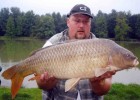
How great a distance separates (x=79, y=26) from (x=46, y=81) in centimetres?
71

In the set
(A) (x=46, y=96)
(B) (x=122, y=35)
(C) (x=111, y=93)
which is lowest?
(B) (x=122, y=35)

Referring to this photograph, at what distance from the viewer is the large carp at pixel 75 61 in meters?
2.69

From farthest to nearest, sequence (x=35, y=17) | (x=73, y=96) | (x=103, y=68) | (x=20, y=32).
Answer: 1. (x=35, y=17)
2. (x=20, y=32)
3. (x=73, y=96)
4. (x=103, y=68)

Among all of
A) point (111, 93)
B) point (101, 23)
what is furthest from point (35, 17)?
point (111, 93)

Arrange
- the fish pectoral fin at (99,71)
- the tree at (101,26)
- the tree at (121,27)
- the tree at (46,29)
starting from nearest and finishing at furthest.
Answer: the fish pectoral fin at (99,71)
the tree at (121,27)
the tree at (101,26)
the tree at (46,29)

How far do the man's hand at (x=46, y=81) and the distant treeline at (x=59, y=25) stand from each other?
1885 inches

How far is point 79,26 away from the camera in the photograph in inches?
128

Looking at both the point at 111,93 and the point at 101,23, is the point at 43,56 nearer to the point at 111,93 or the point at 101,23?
the point at 111,93

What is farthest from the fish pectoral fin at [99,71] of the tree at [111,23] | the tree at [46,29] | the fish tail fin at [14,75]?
the tree at [111,23]

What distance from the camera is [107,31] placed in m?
53.7

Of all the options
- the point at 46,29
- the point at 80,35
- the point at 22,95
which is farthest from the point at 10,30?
the point at 80,35

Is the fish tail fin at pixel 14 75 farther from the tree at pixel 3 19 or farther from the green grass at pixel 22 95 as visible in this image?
the tree at pixel 3 19

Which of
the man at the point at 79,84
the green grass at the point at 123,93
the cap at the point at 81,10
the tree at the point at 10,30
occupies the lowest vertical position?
the tree at the point at 10,30

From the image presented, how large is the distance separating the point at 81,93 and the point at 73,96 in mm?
99
